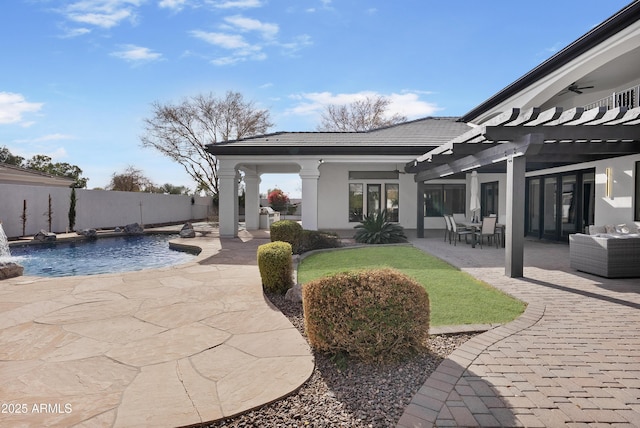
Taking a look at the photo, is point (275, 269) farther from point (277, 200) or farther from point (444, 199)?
point (277, 200)

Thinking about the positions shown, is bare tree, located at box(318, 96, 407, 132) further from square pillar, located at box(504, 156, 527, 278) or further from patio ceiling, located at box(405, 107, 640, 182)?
square pillar, located at box(504, 156, 527, 278)

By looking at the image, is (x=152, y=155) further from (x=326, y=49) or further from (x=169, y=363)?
(x=169, y=363)

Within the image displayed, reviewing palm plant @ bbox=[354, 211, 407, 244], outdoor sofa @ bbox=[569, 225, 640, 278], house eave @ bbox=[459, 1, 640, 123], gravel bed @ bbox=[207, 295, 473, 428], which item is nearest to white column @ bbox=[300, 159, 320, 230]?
palm plant @ bbox=[354, 211, 407, 244]

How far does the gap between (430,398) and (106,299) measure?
5.03m

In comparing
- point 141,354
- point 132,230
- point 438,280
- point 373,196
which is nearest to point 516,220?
point 438,280

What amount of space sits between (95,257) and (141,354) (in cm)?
910

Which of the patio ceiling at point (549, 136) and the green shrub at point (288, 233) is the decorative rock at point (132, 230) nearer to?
the green shrub at point (288, 233)

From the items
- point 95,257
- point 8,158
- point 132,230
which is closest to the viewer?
point 95,257

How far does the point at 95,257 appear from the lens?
10984mm

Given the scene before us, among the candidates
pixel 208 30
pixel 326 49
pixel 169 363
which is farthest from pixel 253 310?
pixel 326 49

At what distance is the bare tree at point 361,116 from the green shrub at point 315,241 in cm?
2231

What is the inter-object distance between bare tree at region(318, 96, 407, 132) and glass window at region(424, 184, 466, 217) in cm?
1540

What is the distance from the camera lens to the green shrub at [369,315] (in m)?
3.17

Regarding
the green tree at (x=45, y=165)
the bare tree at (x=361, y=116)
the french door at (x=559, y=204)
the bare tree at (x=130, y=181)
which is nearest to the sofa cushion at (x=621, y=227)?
the french door at (x=559, y=204)
